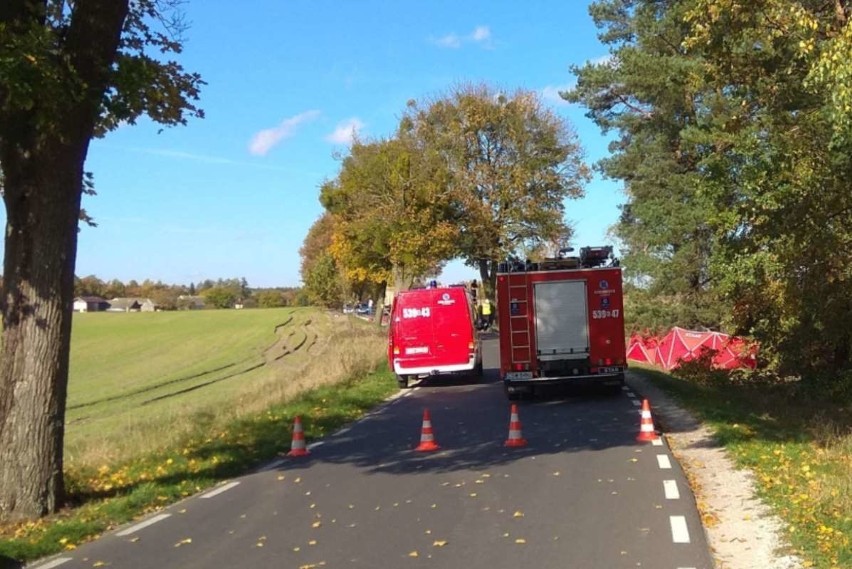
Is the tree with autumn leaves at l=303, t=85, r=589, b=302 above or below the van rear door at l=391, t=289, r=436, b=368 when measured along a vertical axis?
above

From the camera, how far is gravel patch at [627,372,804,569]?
6.46 metres

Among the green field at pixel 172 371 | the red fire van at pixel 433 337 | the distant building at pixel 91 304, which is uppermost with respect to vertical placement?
the distant building at pixel 91 304

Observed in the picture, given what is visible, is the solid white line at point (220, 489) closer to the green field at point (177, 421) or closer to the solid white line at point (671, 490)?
the green field at point (177, 421)

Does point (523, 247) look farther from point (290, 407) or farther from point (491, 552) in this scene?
point (491, 552)

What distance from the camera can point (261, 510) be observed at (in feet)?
28.7

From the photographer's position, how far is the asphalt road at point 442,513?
6.76 metres

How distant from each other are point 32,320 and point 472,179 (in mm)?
37732

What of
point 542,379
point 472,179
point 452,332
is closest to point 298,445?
point 542,379

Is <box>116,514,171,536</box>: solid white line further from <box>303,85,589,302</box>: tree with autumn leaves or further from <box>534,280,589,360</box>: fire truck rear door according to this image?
<box>303,85,589,302</box>: tree with autumn leaves

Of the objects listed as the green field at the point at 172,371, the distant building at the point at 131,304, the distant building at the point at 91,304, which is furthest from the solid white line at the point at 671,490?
the distant building at the point at 131,304

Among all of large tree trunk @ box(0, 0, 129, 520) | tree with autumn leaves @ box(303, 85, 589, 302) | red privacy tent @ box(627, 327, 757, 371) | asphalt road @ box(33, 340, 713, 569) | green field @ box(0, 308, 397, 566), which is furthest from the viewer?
tree with autumn leaves @ box(303, 85, 589, 302)

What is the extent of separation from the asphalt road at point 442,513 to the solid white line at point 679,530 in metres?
0.02

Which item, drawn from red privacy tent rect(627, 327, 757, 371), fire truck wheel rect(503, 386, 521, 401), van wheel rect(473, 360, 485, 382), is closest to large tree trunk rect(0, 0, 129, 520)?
fire truck wheel rect(503, 386, 521, 401)

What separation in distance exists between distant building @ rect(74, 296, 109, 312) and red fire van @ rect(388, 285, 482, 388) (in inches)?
4458
